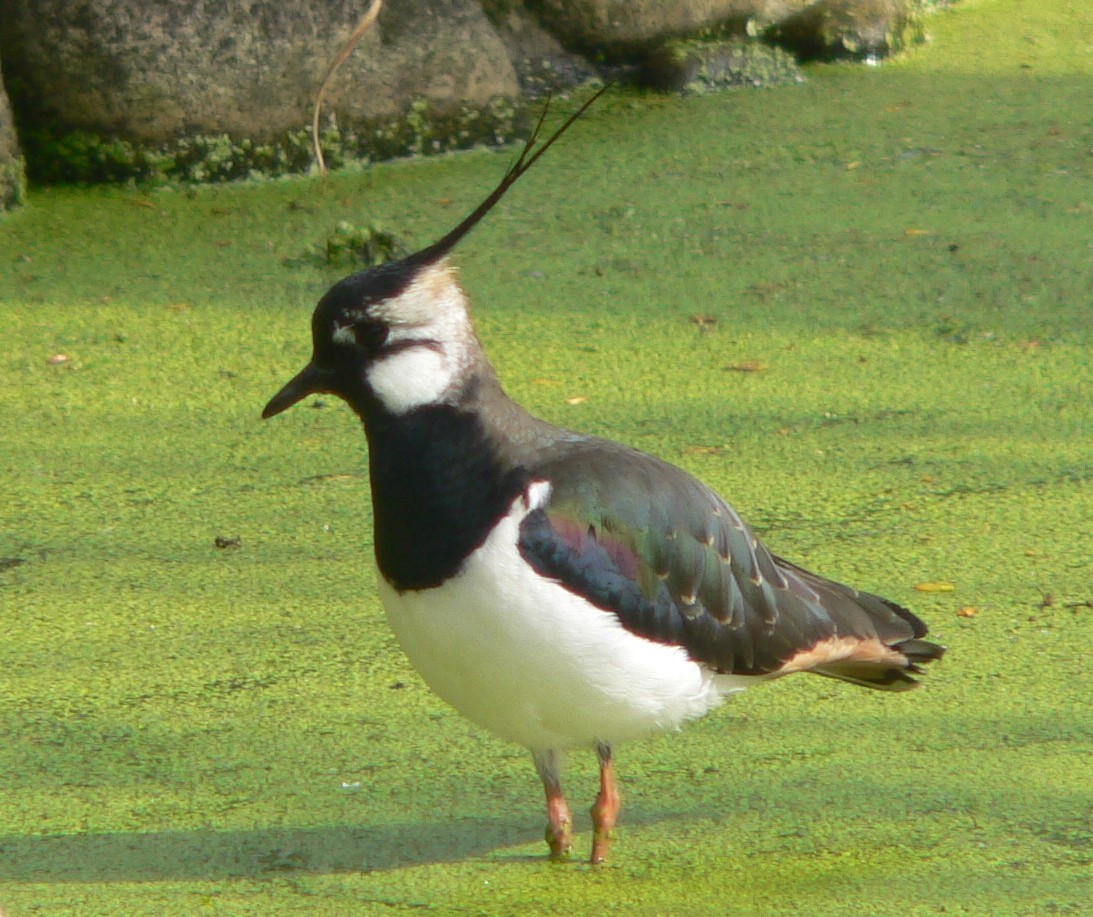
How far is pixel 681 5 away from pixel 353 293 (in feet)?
11.3

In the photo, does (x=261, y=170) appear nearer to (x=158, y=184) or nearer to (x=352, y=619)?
(x=158, y=184)

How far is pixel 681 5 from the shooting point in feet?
17.7

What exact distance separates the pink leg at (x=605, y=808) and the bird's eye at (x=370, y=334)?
2.17 ft

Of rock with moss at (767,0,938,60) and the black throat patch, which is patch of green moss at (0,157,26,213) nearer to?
rock with moss at (767,0,938,60)

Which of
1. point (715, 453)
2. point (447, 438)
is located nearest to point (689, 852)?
point (447, 438)

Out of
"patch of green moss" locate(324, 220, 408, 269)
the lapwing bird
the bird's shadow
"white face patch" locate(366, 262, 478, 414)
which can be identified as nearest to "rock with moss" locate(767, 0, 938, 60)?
"patch of green moss" locate(324, 220, 408, 269)

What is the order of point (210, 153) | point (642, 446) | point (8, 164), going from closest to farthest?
point (642, 446), point (8, 164), point (210, 153)

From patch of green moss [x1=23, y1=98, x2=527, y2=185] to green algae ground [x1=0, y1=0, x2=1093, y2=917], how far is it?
0.23ft

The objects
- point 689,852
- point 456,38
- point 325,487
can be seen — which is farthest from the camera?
point 456,38

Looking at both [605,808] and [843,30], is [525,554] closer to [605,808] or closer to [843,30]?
[605,808]

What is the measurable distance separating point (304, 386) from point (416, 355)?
0.20 meters

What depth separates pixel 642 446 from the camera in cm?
363

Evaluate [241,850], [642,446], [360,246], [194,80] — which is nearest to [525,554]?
[241,850]

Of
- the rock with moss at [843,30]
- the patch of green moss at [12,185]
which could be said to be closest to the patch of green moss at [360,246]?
the patch of green moss at [12,185]
